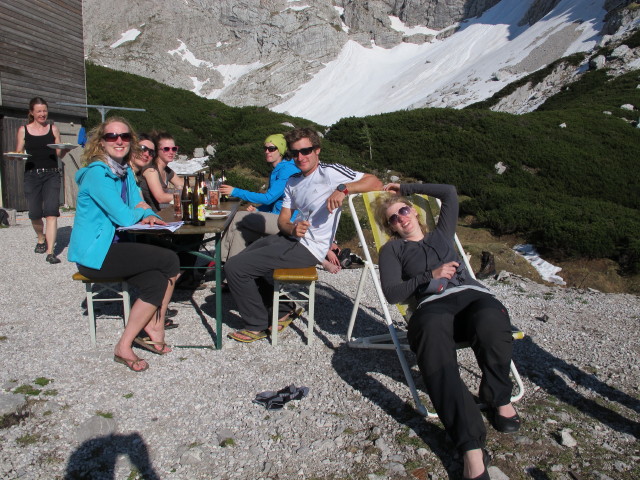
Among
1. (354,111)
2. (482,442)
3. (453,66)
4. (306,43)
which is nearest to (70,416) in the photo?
(482,442)

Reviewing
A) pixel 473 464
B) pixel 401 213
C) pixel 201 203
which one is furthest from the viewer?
pixel 201 203

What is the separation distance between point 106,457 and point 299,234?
1.95 m

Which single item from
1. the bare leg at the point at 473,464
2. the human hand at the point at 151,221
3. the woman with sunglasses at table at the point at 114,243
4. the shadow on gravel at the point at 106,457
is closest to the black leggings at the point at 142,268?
the woman with sunglasses at table at the point at 114,243

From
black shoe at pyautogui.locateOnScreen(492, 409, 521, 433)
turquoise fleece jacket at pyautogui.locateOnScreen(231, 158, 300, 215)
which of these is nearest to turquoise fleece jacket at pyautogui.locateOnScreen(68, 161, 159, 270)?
turquoise fleece jacket at pyautogui.locateOnScreen(231, 158, 300, 215)

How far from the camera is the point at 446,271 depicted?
2984 mm

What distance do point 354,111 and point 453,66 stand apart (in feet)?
49.7

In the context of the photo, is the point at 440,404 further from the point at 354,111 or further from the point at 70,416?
the point at 354,111

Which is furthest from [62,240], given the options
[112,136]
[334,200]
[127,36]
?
[127,36]

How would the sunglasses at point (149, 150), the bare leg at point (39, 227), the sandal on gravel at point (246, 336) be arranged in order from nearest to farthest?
the sandal on gravel at point (246, 336) → the sunglasses at point (149, 150) → the bare leg at point (39, 227)

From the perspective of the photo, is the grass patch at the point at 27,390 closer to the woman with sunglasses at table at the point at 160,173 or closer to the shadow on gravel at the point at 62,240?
the woman with sunglasses at table at the point at 160,173

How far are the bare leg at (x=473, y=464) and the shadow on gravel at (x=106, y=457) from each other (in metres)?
1.43

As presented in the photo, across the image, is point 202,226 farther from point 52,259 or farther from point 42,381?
point 52,259

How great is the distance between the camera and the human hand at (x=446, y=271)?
298cm

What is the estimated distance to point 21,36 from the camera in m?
13.3
